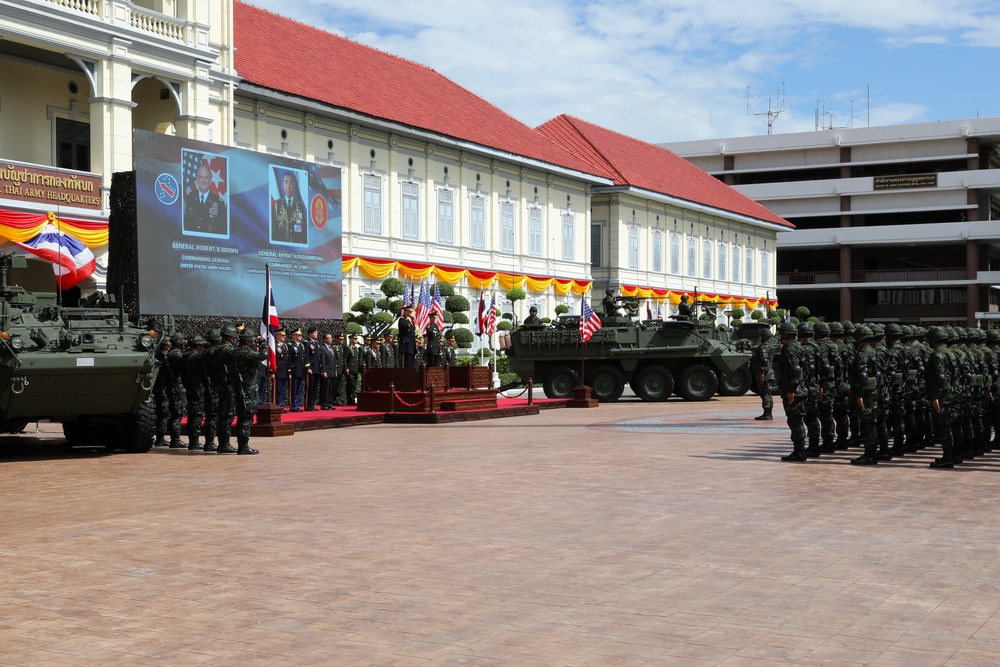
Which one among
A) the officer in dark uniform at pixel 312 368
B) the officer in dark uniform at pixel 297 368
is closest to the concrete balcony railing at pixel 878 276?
the officer in dark uniform at pixel 312 368

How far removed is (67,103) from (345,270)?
31.8 ft

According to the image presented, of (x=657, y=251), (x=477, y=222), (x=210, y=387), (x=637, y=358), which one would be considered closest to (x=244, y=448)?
(x=210, y=387)

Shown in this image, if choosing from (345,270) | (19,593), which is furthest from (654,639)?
(345,270)

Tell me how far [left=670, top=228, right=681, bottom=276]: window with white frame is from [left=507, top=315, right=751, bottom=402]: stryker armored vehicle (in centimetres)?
2608

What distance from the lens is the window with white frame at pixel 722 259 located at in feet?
209

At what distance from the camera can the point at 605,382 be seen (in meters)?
32.2

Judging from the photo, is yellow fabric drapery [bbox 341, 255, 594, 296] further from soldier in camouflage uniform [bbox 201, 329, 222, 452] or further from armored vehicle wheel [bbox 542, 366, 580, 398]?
soldier in camouflage uniform [bbox 201, 329, 222, 452]

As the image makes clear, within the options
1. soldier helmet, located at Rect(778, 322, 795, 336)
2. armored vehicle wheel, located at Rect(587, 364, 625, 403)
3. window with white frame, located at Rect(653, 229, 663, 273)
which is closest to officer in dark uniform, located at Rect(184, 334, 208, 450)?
soldier helmet, located at Rect(778, 322, 795, 336)

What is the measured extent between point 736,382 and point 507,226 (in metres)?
15.7

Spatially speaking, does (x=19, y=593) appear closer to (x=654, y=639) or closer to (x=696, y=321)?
(x=654, y=639)

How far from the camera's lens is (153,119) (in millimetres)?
→ 31547

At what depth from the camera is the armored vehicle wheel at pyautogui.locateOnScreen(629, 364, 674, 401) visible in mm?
Result: 31625

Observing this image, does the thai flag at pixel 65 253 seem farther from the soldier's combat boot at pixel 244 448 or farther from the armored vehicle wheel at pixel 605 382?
the armored vehicle wheel at pixel 605 382

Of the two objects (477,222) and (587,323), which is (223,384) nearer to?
(587,323)
